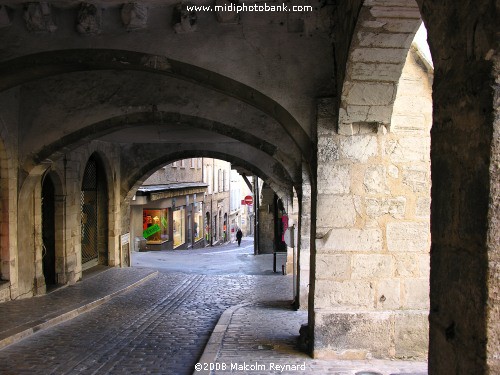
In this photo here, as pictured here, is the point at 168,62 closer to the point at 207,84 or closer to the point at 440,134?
the point at 207,84

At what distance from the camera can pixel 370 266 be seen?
495 cm

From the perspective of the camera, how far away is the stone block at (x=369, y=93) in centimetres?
447

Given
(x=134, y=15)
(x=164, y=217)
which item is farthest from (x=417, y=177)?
(x=164, y=217)

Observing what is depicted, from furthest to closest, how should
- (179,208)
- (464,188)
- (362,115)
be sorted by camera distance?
(179,208)
(362,115)
(464,188)

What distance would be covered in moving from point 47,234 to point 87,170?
8.06 feet

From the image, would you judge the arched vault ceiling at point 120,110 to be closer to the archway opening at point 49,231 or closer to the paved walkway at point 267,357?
the archway opening at point 49,231

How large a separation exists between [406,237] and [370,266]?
1.45ft

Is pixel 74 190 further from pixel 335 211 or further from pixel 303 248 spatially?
pixel 335 211

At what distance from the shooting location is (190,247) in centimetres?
2733

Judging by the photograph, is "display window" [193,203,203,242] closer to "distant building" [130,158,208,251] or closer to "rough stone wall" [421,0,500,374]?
"distant building" [130,158,208,251]

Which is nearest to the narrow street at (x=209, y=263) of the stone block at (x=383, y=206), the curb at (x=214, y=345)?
the curb at (x=214, y=345)

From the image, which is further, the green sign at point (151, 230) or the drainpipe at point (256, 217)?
the green sign at point (151, 230)

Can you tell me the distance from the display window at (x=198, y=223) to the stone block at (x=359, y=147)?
2310cm

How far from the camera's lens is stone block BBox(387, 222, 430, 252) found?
16.3 ft
